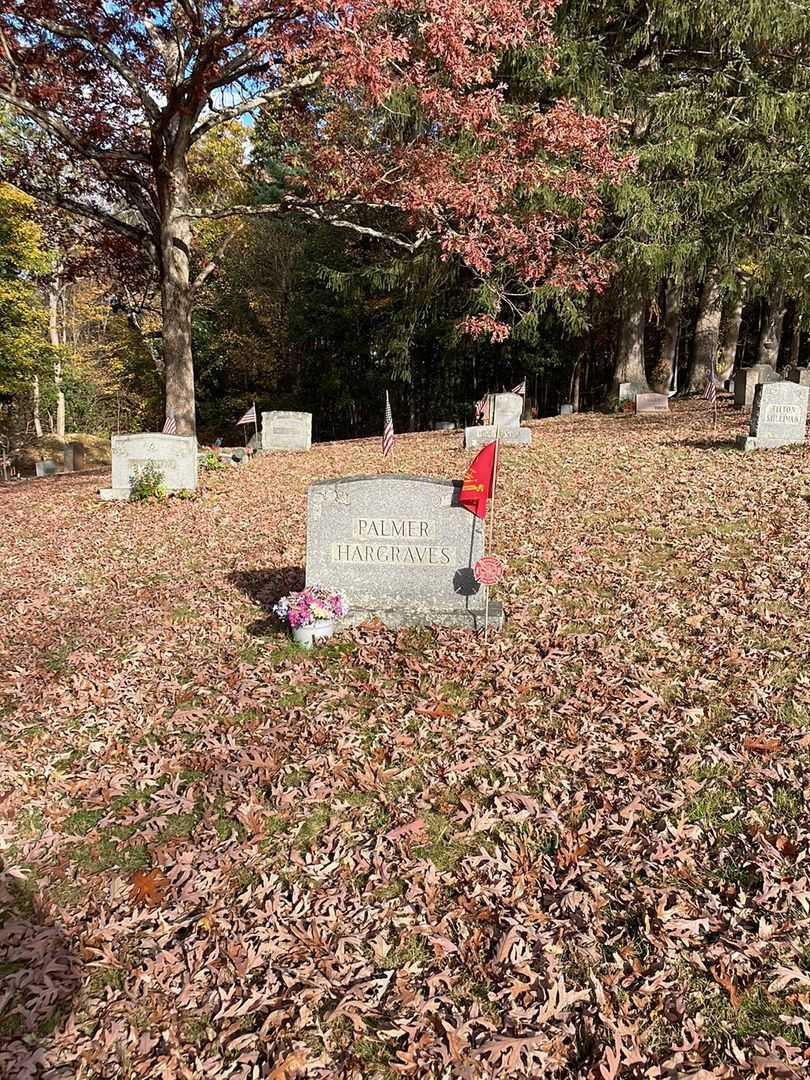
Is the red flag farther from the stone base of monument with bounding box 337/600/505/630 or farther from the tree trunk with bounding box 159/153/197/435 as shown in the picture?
the tree trunk with bounding box 159/153/197/435

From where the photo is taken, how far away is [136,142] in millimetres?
14195

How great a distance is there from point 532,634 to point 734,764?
6.72ft

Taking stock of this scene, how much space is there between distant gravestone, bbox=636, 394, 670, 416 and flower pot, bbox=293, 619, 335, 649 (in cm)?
1556

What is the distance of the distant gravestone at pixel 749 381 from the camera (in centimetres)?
1625

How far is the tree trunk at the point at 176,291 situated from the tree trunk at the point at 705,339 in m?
15.5

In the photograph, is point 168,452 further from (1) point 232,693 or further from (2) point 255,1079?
(2) point 255,1079

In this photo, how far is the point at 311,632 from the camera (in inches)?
231

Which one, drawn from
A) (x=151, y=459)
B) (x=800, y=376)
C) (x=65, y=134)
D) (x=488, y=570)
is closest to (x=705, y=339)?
(x=800, y=376)

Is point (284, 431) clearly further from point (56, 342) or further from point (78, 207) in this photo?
point (56, 342)

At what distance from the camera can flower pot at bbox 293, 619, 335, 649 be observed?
5.86 meters

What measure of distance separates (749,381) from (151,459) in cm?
1436

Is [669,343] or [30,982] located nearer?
[30,982]

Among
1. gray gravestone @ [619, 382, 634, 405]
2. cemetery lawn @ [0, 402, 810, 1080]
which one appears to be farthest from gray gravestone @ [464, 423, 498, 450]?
cemetery lawn @ [0, 402, 810, 1080]

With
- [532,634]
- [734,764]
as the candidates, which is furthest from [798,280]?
[734,764]
